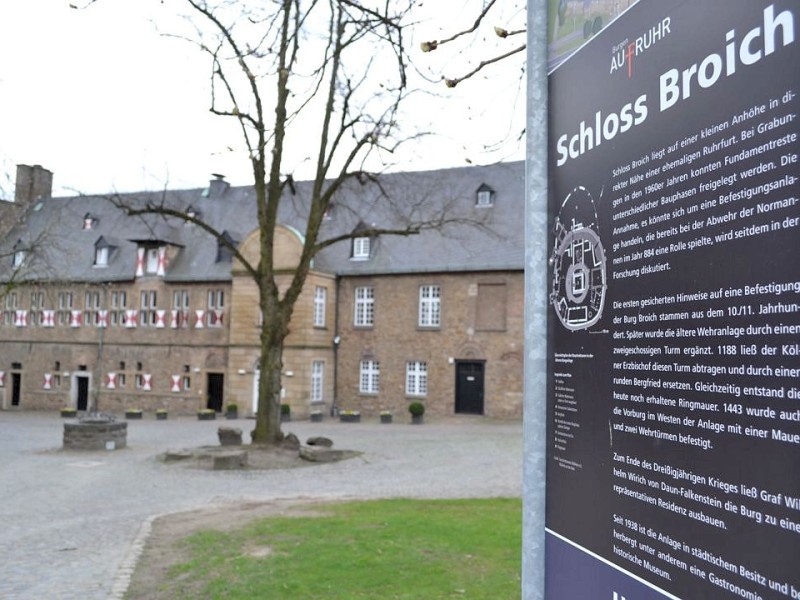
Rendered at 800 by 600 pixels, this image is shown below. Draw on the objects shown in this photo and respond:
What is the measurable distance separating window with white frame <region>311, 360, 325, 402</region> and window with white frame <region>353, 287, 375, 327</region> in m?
2.49

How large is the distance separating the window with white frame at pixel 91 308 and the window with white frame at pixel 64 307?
3.42ft

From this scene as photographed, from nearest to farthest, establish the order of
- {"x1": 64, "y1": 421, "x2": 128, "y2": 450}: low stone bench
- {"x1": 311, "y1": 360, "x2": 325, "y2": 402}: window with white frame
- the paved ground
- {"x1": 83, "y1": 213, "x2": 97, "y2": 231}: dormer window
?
the paved ground → {"x1": 64, "y1": 421, "x2": 128, "y2": 450}: low stone bench → {"x1": 311, "y1": 360, "x2": 325, "y2": 402}: window with white frame → {"x1": 83, "y1": 213, "x2": 97, "y2": 231}: dormer window

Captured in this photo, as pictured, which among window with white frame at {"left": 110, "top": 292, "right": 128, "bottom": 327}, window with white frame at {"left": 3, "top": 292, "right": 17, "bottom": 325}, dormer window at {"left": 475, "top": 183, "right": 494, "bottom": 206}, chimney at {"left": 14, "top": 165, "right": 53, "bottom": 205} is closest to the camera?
dormer window at {"left": 475, "top": 183, "right": 494, "bottom": 206}

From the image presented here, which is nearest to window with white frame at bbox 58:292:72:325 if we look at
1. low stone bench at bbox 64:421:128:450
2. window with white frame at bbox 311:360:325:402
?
window with white frame at bbox 311:360:325:402

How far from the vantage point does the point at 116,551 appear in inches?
374

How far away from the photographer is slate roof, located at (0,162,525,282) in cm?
3322

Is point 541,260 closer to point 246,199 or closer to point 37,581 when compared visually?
point 37,581

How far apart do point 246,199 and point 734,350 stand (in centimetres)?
4115

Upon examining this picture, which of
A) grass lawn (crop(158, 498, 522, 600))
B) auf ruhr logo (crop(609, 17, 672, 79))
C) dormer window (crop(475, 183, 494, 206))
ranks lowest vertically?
grass lawn (crop(158, 498, 522, 600))

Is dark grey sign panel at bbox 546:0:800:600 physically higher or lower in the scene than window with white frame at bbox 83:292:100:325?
lower

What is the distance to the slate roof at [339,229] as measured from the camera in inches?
1308

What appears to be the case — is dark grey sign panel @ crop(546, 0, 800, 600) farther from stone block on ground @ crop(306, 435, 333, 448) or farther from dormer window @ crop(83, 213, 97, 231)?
dormer window @ crop(83, 213, 97, 231)

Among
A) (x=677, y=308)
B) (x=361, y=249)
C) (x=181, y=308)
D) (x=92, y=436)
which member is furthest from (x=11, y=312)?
(x=677, y=308)

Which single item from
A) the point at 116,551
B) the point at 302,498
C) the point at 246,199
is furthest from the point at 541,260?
the point at 246,199
